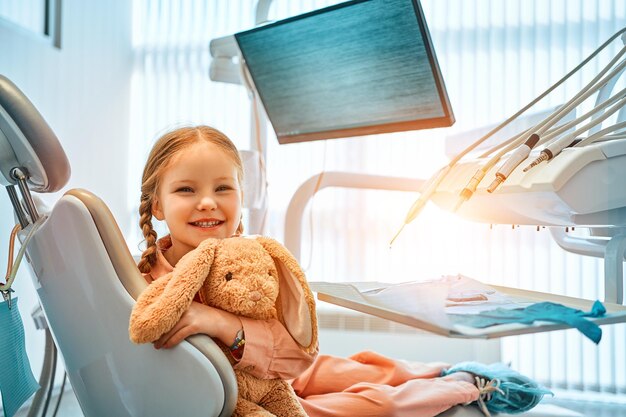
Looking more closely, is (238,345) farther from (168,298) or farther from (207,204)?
(207,204)

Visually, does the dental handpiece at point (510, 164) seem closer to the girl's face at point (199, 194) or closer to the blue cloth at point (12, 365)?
the girl's face at point (199, 194)

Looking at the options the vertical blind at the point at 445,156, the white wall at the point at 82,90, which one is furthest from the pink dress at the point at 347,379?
the white wall at the point at 82,90

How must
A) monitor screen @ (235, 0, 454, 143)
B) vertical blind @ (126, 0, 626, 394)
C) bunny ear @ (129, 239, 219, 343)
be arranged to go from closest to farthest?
bunny ear @ (129, 239, 219, 343)
monitor screen @ (235, 0, 454, 143)
vertical blind @ (126, 0, 626, 394)

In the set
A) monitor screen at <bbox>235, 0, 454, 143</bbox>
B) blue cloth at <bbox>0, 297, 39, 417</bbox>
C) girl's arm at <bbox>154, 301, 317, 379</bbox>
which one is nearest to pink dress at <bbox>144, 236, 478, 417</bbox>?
girl's arm at <bbox>154, 301, 317, 379</bbox>

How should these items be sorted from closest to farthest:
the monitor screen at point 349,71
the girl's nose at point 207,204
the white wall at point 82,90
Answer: the girl's nose at point 207,204
the monitor screen at point 349,71
the white wall at point 82,90

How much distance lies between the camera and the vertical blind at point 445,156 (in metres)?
3.08

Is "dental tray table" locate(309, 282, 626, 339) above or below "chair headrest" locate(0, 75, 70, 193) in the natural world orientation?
below

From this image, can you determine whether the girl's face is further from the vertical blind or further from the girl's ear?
the vertical blind

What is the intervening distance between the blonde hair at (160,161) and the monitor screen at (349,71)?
46 cm

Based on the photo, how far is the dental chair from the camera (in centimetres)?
86

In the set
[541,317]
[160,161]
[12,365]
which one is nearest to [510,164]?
[541,317]

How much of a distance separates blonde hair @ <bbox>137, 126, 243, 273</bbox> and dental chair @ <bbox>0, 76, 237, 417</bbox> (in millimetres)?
200

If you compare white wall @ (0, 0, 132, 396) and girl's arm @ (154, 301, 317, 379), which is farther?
white wall @ (0, 0, 132, 396)

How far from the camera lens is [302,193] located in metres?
1.78
